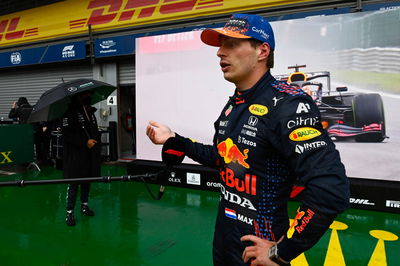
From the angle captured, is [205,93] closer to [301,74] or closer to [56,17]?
[301,74]

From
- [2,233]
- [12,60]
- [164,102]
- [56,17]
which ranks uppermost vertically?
[56,17]

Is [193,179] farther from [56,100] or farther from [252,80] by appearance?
[252,80]

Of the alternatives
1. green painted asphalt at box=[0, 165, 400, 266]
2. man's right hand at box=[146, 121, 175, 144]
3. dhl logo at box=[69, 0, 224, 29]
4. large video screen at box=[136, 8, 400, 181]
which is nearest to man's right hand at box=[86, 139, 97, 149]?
green painted asphalt at box=[0, 165, 400, 266]

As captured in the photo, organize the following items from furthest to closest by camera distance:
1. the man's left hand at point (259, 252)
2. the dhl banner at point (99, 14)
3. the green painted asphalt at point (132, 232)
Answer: the dhl banner at point (99, 14), the green painted asphalt at point (132, 232), the man's left hand at point (259, 252)

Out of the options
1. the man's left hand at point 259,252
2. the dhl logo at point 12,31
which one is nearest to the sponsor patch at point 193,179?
the man's left hand at point 259,252

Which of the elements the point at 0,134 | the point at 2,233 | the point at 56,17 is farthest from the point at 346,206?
the point at 56,17

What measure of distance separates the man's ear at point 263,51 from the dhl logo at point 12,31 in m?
12.0

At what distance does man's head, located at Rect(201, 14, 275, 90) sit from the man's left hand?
0.70 meters

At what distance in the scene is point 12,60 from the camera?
11.4 meters

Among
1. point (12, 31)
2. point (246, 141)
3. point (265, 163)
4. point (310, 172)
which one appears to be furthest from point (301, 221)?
point (12, 31)

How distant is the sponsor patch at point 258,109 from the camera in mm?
1318

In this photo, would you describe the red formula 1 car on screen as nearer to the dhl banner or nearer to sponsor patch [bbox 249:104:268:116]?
the dhl banner

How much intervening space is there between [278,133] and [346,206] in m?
0.36

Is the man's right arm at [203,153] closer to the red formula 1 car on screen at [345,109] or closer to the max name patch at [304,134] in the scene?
the max name patch at [304,134]
